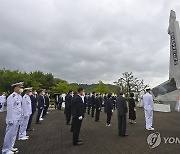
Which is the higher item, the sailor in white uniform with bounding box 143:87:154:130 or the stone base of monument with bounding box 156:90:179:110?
the stone base of monument with bounding box 156:90:179:110

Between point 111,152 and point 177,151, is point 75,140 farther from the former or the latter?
point 177,151

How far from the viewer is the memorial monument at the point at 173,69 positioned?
28684 millimetres

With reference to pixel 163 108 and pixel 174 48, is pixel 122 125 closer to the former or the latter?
pixel 163 108

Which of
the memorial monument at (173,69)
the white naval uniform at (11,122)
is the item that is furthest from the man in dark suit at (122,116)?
the memorial monument at (173,69)

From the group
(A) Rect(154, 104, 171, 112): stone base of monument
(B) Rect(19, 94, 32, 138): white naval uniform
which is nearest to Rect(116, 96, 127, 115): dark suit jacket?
(B) Rect(19, 94, 32, 138): white naval uniform

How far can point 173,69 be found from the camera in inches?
1171


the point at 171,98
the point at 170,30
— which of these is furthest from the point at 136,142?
the point at 170,30

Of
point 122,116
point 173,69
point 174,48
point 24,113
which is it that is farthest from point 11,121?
point 174,48

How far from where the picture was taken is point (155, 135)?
28.2ft

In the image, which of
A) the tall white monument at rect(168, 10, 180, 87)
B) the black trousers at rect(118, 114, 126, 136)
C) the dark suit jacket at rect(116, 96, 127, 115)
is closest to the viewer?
the black trousers at rect(118, 114, 126, 136)

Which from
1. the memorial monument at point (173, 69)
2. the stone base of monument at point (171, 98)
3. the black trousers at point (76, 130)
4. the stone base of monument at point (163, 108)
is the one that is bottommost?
the black trousers at point (76, 130)

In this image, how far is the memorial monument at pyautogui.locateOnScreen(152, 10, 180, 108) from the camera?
94.1 feet

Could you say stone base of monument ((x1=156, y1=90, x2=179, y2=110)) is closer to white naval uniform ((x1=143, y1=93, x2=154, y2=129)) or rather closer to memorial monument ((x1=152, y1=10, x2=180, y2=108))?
memorial monument ((x1=152, y1=10, x2=180, y2=108))

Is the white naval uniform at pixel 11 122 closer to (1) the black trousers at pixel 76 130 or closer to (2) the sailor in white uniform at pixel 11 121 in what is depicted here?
(2) the sailor in white uniform at pixel 11 121
